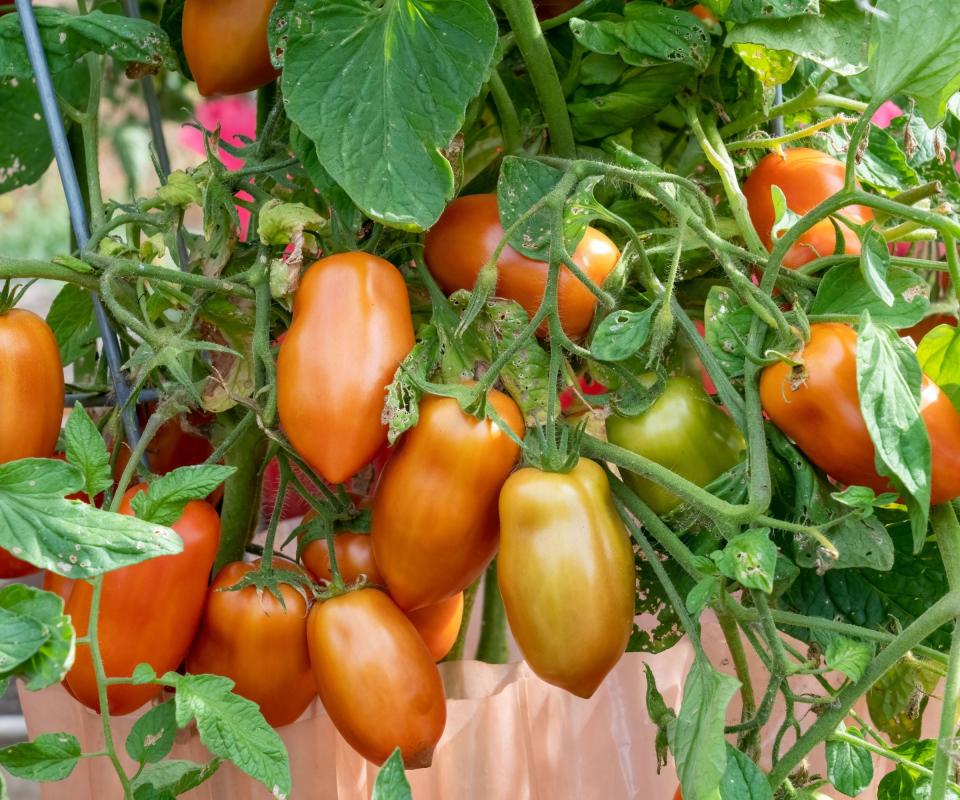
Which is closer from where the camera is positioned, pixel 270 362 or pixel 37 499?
pixel 37 499

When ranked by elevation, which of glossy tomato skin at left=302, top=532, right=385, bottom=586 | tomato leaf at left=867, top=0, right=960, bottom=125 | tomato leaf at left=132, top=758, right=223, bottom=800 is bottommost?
tomato leaf at left=132, top=758, right=223, bottom=800

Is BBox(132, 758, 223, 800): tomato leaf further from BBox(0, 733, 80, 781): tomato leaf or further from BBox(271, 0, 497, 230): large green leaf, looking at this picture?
BBox(271, 0, 497, 230): large green leaf

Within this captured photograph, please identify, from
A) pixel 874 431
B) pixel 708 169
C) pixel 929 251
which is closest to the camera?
pixel 874 431

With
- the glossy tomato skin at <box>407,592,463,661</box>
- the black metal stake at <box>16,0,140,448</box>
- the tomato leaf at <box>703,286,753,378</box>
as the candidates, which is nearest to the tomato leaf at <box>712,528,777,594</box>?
the tomato leaf at <box>703,286,753,378</box>

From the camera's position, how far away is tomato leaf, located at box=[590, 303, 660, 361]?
0.52m

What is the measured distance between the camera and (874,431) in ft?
1.52

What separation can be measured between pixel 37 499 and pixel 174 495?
3.1 inches

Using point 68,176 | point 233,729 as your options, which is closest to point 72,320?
point 68,176

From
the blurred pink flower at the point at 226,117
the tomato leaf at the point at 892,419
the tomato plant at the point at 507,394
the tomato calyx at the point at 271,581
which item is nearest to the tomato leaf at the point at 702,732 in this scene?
the tomato plant at the point at 507,394

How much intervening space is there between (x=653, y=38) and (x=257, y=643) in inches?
15.0

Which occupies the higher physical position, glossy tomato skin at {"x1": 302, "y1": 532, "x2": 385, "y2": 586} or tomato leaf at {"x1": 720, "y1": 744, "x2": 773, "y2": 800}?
tomato leaf at {"x1": 720, "y1": 744, "x2": 773, "y2": 800}

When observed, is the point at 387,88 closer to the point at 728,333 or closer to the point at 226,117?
the point at 728,333

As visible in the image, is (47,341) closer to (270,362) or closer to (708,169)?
(270,362)

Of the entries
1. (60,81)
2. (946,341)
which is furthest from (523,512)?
(60,81)
